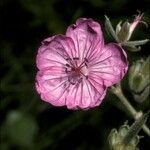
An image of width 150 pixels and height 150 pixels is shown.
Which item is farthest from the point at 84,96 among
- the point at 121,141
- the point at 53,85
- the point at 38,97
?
the point at 38,97

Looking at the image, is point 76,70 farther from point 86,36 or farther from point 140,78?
point 140,78

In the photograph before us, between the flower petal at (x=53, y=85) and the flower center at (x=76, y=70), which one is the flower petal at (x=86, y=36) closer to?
the flower center at (x=76, y=70)

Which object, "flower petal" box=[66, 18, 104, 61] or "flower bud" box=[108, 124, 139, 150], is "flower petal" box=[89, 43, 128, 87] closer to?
"flower petal" box=[66, 18, 104, 61]

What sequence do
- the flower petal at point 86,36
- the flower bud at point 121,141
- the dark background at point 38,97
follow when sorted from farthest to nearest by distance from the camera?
the dark background at point 38,97 → the flower petal at point 86,36 → the flower bud at point 121,141

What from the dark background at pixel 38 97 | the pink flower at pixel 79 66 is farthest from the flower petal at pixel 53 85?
the dark background at pixel 38 97

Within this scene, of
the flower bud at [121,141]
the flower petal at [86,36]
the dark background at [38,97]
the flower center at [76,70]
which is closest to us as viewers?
the flower bud at [121,141]

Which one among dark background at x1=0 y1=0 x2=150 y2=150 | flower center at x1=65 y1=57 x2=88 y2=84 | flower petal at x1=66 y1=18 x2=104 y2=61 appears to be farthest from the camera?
dark background at x1=0 y1=0 x2=150 y2=150

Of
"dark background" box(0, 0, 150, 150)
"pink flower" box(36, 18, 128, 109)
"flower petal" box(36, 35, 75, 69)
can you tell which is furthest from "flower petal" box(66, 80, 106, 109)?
"dark background" box(0, 0, 150, 150)

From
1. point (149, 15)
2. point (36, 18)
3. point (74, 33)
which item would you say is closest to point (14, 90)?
point (36, 18)
